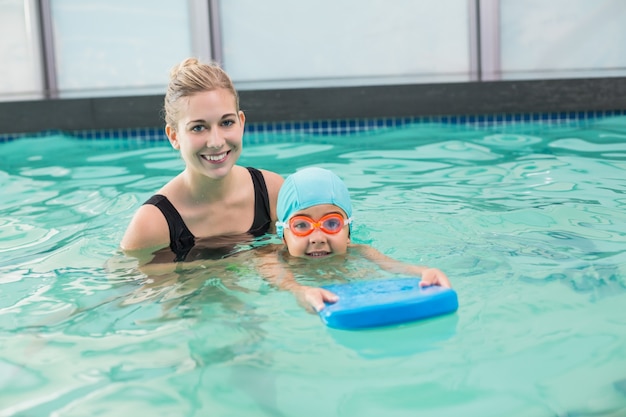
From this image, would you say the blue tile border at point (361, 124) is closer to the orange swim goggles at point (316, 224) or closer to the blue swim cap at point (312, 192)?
the blue swim cap at point (312, 192)

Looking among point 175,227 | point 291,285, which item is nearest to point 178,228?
point 175,227

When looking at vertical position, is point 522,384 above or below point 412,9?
below

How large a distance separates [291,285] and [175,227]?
99 centimetres

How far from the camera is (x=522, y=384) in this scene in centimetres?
257

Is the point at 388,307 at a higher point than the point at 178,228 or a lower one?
lower

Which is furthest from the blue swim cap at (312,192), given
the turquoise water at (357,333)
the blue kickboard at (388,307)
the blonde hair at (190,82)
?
the blue kickboard at (388,307)

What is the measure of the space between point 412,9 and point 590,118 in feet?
10.7

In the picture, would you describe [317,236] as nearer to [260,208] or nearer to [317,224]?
[317,224]

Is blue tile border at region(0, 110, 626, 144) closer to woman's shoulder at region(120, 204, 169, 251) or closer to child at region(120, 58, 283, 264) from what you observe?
child at region(120, 58, 283, 264)

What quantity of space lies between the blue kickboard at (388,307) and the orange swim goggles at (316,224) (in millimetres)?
701

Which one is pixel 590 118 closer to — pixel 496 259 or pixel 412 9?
pixel 412 9

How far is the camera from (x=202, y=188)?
4242 mm

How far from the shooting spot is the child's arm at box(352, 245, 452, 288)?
10.4ft

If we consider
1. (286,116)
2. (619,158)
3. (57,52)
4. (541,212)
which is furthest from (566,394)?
(57,52)
